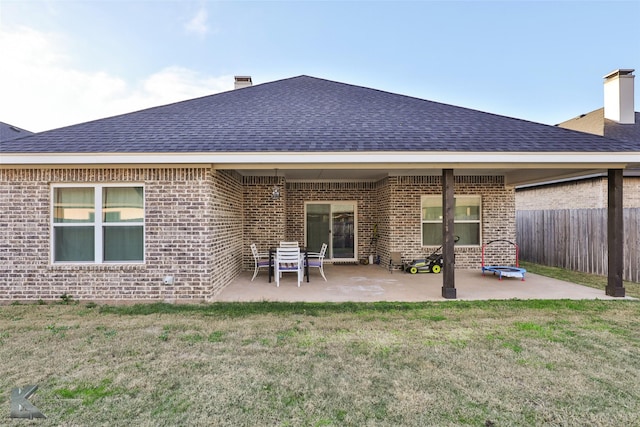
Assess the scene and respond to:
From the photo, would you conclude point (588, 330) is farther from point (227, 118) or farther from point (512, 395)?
point (227, 118)

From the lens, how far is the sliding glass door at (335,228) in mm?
11516

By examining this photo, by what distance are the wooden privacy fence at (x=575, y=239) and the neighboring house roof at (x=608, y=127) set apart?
4102mm

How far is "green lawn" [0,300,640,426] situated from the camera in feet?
8.76

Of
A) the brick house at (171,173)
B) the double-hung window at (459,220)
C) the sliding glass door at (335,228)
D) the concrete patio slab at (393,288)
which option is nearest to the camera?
the brick house at (171,173)

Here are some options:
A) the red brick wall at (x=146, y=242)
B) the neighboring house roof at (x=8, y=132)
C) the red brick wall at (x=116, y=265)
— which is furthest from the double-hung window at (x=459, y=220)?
the neighboring house roof at (x=8, y=132)

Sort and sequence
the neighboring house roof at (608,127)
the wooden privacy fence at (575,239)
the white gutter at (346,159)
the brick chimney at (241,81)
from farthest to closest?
1. the neighboring house roof at (608,127)
2. the brick chimney at (241,81)
3. the wooden privacy fence at (575,239)
4. the white gutter at (346,159)

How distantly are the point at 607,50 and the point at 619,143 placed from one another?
1526cm

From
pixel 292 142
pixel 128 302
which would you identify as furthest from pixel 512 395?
pixel 128 302

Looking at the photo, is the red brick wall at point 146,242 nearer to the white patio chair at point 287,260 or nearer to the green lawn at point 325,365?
the green lawn at point 325,365

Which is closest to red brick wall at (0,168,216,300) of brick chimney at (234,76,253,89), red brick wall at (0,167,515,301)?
red brick wall at (0,167,515,301)

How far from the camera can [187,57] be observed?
598 inches

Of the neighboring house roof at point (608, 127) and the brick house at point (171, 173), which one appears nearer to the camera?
the brick house at point (171, 173)

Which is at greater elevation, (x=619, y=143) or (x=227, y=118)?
(x=227, y=118)

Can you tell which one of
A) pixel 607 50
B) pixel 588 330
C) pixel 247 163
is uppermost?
pixel 607 50
